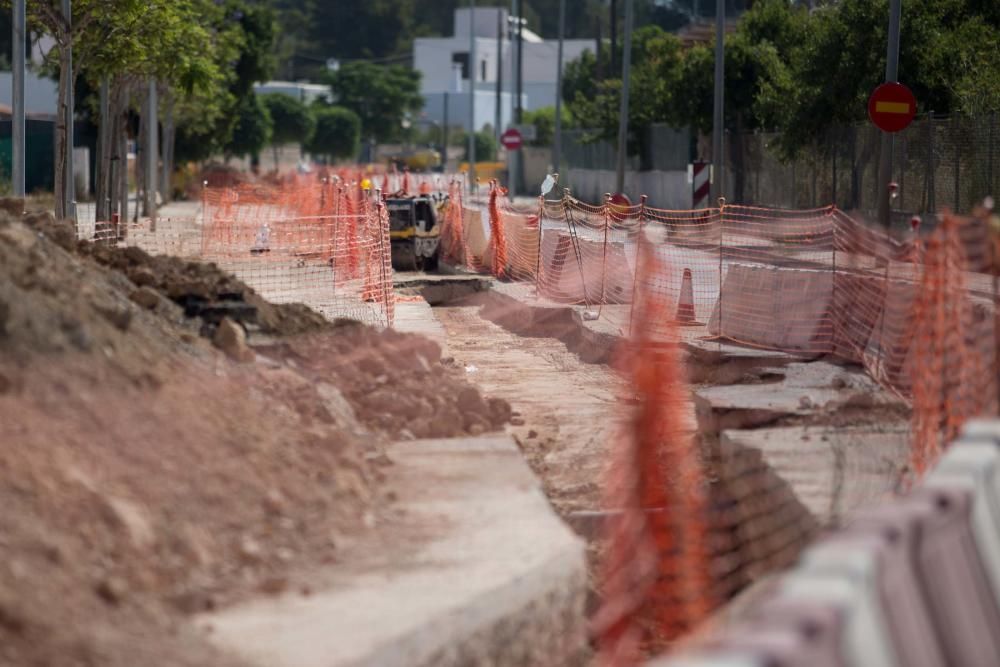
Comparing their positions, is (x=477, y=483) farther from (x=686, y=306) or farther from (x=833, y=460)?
(x=686, y=306)

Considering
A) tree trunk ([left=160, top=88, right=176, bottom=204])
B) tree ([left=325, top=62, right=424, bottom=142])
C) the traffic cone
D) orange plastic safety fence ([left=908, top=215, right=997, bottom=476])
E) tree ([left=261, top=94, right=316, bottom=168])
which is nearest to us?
orange plastic safety fence ([left=908, top=215, right=997, bottom=476])

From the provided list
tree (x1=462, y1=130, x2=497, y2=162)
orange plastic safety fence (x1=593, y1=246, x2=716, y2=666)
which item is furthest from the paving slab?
tree (x1=462, y1=130, x2=497, y2=162)

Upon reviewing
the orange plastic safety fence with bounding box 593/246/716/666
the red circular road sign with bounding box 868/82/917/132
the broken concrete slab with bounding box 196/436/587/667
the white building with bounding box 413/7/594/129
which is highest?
the white building with bounding box 413/7/594/129

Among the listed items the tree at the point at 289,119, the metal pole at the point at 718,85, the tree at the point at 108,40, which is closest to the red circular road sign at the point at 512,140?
the metal pole at the point at 718,85

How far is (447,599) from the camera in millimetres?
6512

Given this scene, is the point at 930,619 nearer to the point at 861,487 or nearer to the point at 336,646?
the point at 336,646

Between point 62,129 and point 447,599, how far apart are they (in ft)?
61.8

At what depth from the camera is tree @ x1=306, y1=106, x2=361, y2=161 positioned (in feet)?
352

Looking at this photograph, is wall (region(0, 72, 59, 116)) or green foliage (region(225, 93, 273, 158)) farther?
green foliage (region(225, 93, 273, 158))

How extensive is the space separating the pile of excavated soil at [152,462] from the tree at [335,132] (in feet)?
319

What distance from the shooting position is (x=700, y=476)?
11.2 metres

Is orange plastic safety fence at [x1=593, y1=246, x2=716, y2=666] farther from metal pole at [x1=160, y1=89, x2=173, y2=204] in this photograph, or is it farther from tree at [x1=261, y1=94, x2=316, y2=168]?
tree at [x1=261, y1=94, x2=316, y2=168]

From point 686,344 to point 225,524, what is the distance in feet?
31.1

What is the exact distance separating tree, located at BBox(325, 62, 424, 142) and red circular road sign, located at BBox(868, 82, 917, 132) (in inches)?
3614
